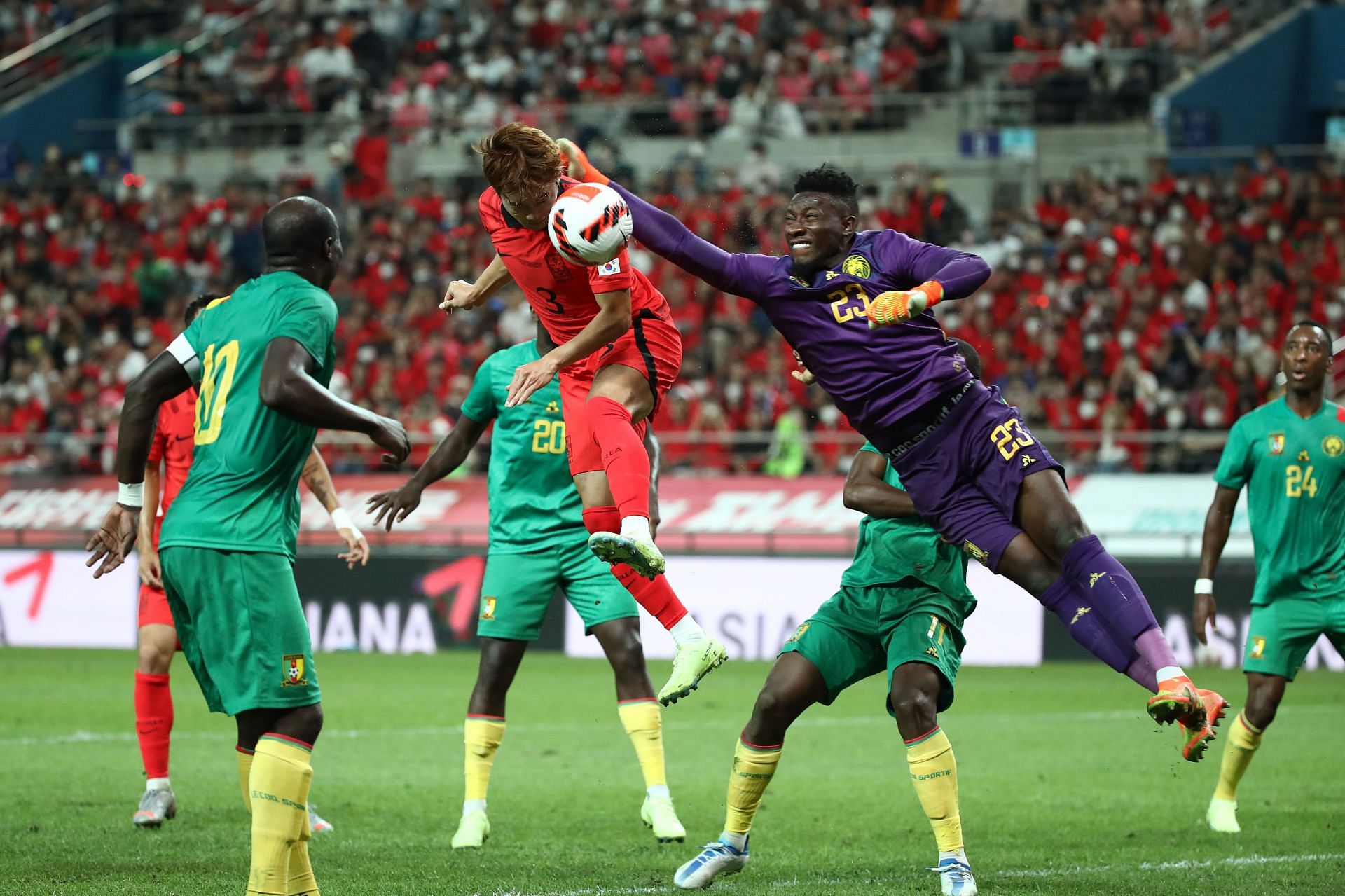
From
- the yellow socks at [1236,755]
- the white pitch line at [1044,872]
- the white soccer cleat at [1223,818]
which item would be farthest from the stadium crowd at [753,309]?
the white pitch line at [1044,872]

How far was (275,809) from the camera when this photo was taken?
560 cm

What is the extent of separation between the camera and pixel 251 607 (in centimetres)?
562

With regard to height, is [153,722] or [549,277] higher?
[549,277]

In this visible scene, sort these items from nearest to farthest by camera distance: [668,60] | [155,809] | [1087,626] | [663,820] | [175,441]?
[1087,626], [663,820], [155,809], [175,441], [668,60]

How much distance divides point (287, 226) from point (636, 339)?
1.90 metres

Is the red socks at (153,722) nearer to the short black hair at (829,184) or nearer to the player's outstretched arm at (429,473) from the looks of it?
the player's outstretched arm at (429,473)

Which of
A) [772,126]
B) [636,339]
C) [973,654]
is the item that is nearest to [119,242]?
[772,126]

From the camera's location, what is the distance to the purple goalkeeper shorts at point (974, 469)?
249 inches

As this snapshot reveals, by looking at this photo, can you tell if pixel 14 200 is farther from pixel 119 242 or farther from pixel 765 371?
pixel 765 371

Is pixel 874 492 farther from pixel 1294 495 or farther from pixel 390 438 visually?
pixel 1294 495

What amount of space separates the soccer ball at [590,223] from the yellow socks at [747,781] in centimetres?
215

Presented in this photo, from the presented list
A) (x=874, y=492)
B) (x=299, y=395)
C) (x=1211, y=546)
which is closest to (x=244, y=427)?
(x=299, y=395)

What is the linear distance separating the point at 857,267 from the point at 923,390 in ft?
1.89

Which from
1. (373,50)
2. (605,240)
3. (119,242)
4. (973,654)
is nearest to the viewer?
(605,240)
